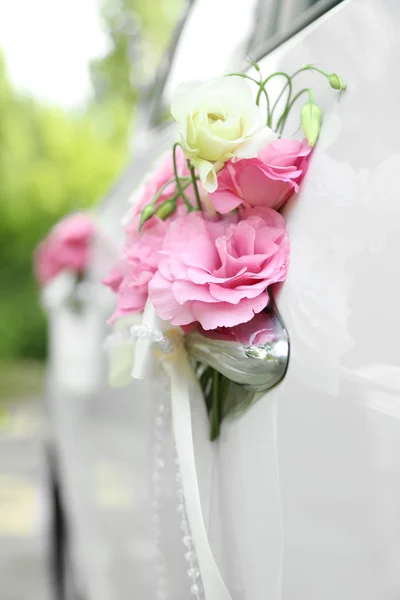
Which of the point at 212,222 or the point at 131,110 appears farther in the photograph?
the point at 131,110

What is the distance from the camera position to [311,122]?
0.86 metres

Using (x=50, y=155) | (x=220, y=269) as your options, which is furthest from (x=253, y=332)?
(x=50, y=155)

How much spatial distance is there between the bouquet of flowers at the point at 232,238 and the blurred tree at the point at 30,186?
34.8 ft

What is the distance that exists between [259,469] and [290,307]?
19cm

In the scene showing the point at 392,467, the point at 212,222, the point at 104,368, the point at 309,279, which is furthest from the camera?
the point at 104,368

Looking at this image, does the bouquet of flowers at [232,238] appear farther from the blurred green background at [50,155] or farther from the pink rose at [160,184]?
the blurred green background at [50,155]

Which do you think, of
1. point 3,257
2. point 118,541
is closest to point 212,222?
point 118,541

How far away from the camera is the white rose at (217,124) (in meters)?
0.89

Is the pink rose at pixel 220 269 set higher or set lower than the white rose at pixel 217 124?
lower

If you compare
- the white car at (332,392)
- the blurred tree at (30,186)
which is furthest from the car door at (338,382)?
the blurred tree at (30,186)

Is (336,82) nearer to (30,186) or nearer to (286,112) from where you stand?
(286,112)

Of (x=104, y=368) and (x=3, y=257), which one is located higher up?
(x=104, y=368)

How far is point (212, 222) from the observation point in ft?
3.14

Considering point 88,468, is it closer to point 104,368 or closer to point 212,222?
point 104,368
